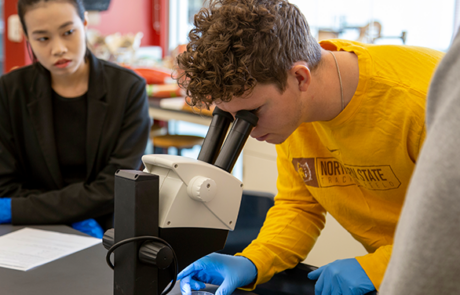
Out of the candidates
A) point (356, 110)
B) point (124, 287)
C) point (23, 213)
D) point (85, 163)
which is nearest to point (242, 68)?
point (356, 110)

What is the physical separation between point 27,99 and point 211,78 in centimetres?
106

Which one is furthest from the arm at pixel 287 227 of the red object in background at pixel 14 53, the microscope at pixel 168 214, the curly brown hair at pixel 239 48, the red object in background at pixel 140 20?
the red object in background at pixel 140 20

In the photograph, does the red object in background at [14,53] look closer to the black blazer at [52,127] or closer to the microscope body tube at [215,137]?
the black blazer at [52,127]

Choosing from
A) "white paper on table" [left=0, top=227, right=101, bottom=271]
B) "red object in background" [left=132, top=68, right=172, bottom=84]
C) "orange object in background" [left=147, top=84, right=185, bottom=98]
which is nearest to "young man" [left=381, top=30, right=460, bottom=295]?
"white paper on table" [left=0, top=227, right=101, bottom=271]

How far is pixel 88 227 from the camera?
1.42m

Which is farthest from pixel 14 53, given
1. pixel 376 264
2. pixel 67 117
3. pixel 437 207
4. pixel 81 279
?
pixel 437 207

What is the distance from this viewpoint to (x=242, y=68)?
30.5 inches

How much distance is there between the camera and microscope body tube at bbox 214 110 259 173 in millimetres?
770

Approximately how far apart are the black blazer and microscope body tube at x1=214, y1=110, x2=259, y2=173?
31.9 inches

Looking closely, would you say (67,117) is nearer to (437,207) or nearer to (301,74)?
(301,74)

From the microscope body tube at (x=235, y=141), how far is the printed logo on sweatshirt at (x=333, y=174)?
1.09 feet

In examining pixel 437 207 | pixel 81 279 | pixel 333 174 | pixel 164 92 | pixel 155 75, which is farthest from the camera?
pixel 155 75

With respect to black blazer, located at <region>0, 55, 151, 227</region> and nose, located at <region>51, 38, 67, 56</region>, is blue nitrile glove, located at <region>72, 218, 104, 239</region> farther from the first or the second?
nose, located at <region>51, 38, 67, 56</region>

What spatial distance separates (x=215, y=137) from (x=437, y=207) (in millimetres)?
510
